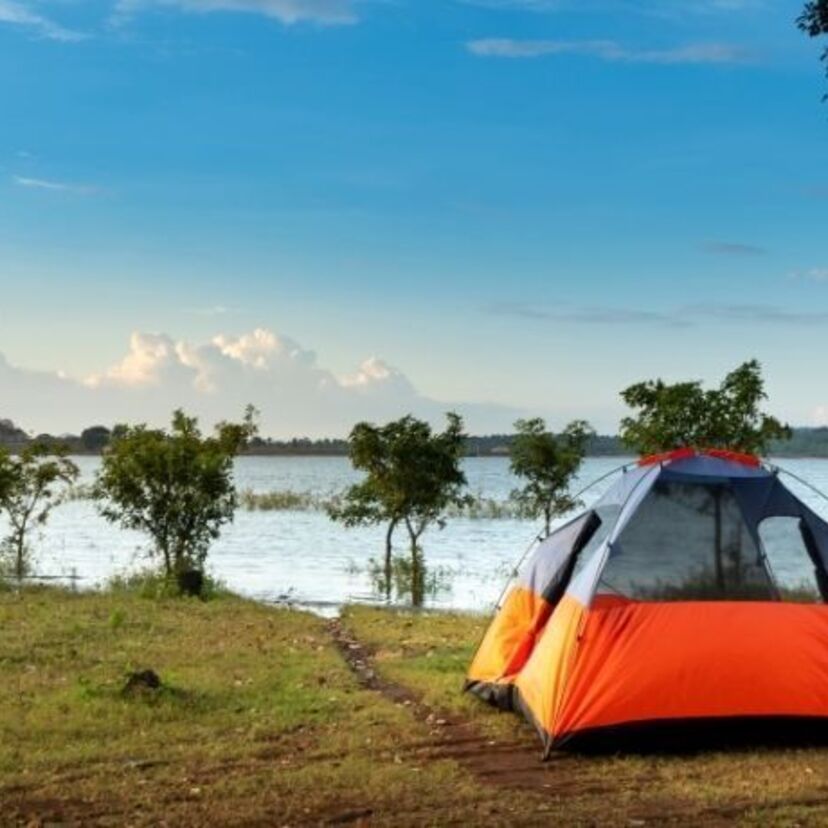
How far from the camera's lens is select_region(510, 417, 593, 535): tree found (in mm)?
32750

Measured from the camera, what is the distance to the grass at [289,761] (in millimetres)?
7562

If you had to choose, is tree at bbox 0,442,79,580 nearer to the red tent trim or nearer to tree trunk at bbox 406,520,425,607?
tree trunk at bbox 406,520,425,607

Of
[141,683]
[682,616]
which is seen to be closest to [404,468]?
A: [141,683]

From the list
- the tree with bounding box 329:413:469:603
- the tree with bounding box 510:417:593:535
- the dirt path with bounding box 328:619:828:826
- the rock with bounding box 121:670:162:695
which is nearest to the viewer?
the dirt path with bounding box 328:619:828:826

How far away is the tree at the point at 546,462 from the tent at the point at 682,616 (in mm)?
22125

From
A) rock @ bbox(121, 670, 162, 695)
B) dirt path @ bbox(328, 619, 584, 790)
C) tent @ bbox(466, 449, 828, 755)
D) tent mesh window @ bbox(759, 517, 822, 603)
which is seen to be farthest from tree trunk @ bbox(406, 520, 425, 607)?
tent mesh window @ bbox(759, 517, 822, 603)

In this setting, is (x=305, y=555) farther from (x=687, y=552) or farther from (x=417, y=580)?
(x=687, y=552)

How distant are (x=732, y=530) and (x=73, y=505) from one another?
72.6 m

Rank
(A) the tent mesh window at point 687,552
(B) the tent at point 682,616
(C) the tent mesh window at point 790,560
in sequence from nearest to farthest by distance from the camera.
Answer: (B) the tent at point 682,616
(A) the tent mesh window at point 687,552
(C) the tent mesh window at point 790,560

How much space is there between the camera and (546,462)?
108ft

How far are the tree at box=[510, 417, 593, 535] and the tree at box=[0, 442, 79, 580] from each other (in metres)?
11.9

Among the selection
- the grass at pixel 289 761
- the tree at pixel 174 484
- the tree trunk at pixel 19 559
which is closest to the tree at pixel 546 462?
the tree at pixel 174 484

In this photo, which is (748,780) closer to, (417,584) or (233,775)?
(233,775)

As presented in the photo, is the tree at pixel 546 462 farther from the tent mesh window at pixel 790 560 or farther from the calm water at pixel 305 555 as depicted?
the tent mesh window at pixel 790 560
